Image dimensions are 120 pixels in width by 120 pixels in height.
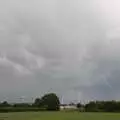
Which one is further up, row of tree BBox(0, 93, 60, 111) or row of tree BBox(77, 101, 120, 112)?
row of tree BBox(0, 93, 60, 111)

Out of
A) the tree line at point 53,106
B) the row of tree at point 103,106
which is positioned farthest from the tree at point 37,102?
the row of tree at point 103,106

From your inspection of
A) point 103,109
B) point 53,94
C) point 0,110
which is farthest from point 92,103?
point 0,110

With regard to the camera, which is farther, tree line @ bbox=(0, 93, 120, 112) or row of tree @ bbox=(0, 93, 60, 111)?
row of tree @ bbox=(0, 93, 60, 111)

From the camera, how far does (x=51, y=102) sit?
162m

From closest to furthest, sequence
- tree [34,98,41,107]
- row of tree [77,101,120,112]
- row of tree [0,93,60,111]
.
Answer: row of tree [77,101,120,112] → row of tree [0,93,60,111] → tree [34,98,41,107]

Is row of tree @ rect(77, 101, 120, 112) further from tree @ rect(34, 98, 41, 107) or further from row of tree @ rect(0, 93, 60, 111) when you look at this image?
tree @ rect(34, 98, 41, 107)

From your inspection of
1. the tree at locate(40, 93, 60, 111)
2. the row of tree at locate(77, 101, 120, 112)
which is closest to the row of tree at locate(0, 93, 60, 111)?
the tree at locate(40, 93, 60, 111)

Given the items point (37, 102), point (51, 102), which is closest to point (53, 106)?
point (51, 102)

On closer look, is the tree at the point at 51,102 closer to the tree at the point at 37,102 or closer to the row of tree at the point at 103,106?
the tree at the point at 37,102

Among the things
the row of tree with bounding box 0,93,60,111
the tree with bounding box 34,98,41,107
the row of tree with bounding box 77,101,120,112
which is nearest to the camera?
the row of tree with bounding box 77,101,120,112

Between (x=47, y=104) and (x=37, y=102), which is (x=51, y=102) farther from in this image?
(x=37, y=102)

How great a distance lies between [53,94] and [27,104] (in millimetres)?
14457

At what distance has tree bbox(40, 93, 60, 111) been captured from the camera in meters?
161

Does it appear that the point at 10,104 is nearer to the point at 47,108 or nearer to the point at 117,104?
the point at 47,108
